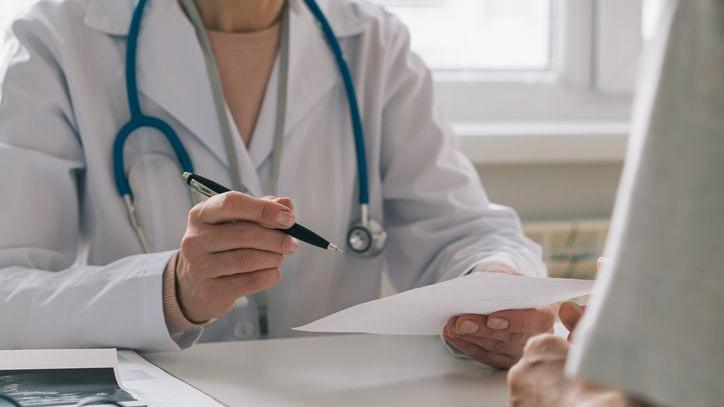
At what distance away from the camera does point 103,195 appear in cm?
123

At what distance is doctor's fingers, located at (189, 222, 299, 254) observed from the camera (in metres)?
0.94

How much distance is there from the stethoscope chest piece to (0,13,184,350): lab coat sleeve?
34cm

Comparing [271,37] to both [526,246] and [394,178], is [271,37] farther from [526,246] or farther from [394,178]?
[526,246]

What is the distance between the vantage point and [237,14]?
4.36 ft

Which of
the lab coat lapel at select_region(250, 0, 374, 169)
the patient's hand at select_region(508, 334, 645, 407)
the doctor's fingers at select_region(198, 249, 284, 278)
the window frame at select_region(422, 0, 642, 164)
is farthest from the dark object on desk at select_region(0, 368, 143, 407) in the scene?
the window frame at select_region(422, 0, 642, 164)

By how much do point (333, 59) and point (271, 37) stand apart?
0.09 m

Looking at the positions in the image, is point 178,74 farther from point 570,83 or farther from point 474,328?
point 570,83

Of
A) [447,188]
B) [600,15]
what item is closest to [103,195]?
[447,188]

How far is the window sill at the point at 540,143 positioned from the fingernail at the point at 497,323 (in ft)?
2.54

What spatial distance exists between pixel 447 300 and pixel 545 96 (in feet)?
3.95

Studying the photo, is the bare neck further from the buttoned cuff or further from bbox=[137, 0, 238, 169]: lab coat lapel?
the buttoned cuff

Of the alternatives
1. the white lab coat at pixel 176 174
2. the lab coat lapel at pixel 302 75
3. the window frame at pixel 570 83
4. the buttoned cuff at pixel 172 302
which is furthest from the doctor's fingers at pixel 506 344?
the window frame at pixel 570 83

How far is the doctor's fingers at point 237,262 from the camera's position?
96 centimetres

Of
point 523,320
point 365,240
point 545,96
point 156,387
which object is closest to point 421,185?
point 365,240
